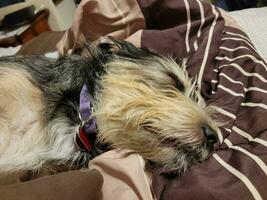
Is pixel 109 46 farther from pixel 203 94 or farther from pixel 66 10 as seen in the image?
pixel 66 10

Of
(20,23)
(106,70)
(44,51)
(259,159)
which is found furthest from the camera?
(20,23)

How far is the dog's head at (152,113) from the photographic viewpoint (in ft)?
3.99

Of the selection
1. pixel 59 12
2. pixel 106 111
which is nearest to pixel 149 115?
pixel 106 111

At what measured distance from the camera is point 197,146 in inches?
47.9

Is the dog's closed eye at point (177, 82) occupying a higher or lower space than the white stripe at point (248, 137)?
higher

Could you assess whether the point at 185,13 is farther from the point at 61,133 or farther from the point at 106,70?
the point at 61,133

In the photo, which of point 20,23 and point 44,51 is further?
point 20,23

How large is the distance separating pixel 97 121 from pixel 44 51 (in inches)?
36.3

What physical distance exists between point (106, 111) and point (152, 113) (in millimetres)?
157

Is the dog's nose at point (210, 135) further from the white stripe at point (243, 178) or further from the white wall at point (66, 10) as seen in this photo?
the white wall at point (66, 10)

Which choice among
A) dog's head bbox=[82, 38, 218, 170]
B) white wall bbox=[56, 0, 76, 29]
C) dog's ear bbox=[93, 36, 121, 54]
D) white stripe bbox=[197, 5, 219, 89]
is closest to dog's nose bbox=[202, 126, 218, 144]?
dog's head bbox=[82, 38, 218, 170]

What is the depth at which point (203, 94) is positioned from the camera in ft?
4.84

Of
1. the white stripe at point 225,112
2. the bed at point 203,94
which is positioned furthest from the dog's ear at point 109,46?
the white stripe at point 225,112

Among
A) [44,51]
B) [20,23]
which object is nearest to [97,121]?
[44,51]
